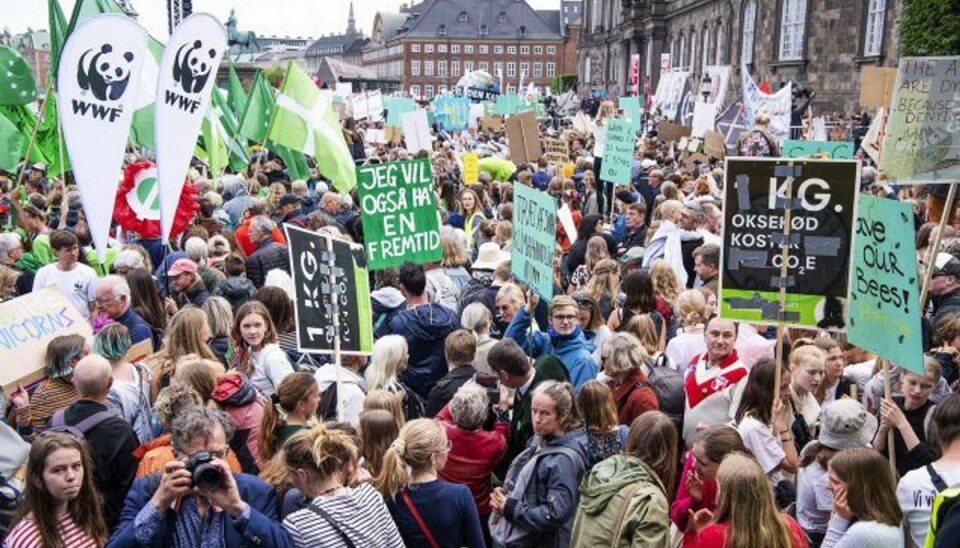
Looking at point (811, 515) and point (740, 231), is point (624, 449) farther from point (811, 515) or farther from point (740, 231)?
point (740, 231)

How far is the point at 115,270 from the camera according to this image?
8.17m

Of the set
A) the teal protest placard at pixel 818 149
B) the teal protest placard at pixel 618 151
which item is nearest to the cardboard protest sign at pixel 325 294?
the teal protest placard at pixel 618 151

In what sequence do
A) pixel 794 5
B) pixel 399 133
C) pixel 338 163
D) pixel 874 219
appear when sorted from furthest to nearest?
pixel 794 5 → pixel 399 133 → pixel 338 163 → pixel 874 219

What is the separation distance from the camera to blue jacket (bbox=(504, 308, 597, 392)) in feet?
20.5

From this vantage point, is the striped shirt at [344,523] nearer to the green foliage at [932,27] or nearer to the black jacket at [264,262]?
the black jacket at [264,262]

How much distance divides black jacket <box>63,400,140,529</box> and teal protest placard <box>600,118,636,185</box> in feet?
29.3

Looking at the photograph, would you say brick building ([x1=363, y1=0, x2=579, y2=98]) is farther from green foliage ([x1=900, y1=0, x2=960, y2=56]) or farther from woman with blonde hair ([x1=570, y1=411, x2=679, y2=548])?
woman with blonde hair ([x1=570, y1=411, x2=679, y2=548])

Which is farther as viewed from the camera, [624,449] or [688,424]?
[688,424]

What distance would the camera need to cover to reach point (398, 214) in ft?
25.7

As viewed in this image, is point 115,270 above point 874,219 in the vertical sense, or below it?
below

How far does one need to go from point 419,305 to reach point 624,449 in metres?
2.84

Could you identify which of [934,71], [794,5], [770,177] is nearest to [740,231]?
[770,177]

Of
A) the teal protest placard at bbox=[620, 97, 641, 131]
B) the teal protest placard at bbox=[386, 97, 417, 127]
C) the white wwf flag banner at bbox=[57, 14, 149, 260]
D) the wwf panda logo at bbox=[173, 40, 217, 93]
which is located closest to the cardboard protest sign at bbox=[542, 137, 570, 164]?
the teal protest placard at bbox=[620, 97, 641, 131]

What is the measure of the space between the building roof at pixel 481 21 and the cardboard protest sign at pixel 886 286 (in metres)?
114
